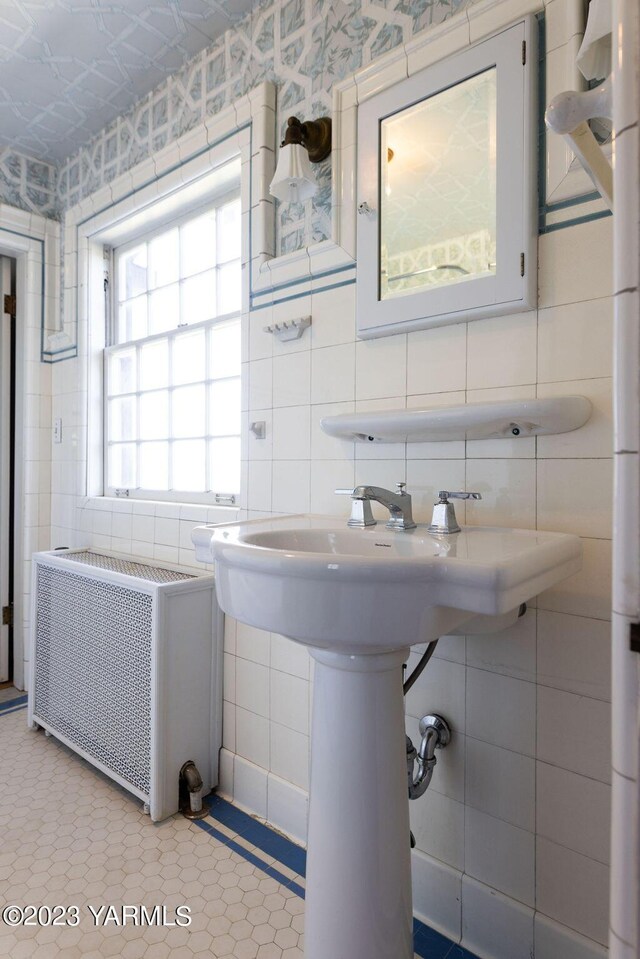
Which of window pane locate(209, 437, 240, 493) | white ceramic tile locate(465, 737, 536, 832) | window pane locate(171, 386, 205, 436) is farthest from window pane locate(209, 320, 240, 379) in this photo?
white ceramic tile locate(465, 737, 536, 832)

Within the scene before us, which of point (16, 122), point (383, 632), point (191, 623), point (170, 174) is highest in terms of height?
point (16, 122)

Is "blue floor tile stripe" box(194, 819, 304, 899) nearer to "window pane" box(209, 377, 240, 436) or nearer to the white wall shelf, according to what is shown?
the white wall shelf

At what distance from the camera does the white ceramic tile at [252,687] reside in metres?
1.75

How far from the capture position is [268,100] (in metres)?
1.72

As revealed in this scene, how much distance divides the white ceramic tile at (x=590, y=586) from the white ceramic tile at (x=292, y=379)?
2.86ft

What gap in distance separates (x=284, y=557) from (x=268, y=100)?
5.18ft

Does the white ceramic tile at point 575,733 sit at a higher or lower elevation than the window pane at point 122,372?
lower

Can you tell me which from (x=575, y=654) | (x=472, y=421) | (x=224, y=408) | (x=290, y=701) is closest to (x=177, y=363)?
(x=224, y=408)

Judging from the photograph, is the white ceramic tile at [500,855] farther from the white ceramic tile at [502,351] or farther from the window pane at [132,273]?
the window pane at [132,273]

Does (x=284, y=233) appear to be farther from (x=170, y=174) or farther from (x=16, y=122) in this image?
(x=16, y=122)

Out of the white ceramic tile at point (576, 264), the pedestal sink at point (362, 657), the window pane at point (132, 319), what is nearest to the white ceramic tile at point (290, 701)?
the pedestal sink at point (362, 657)

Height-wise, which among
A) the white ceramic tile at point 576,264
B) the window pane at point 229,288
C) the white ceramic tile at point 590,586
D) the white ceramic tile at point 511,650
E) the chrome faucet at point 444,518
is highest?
the window pane at point 229,288

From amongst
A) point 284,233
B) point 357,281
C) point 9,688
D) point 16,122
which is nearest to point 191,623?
point 357,281

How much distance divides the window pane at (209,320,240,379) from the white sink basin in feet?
4.00
